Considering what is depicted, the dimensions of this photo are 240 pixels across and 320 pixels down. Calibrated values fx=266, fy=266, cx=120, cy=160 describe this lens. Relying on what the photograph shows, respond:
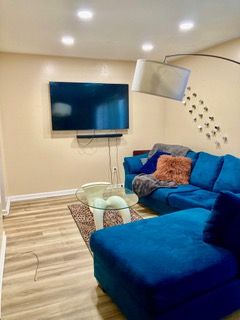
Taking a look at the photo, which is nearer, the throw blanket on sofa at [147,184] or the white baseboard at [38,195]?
the throw blanket on sofa at [147,184]

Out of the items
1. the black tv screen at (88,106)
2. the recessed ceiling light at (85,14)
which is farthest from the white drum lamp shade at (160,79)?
the black tv screen at (88,106)

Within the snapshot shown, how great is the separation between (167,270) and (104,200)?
1666mm

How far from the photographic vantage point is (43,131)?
4859mm

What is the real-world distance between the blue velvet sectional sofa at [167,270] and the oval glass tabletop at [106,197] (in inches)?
28.3

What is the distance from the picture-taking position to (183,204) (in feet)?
11.0

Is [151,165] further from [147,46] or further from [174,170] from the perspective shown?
[147,46]

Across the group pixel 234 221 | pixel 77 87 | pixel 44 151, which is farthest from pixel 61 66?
pixel 234 221

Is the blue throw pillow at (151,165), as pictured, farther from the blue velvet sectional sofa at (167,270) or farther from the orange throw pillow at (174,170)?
the blue velvet sectional sofa at (167,270)

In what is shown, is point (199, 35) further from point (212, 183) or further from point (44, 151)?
point (44, 151)

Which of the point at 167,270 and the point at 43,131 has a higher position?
the point at 43,131

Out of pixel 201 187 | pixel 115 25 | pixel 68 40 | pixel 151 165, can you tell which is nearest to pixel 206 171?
pixel 201 187

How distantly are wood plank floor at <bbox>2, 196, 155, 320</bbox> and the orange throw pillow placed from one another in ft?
2.08

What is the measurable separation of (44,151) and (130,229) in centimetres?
309

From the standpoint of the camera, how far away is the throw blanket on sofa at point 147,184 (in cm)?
391
